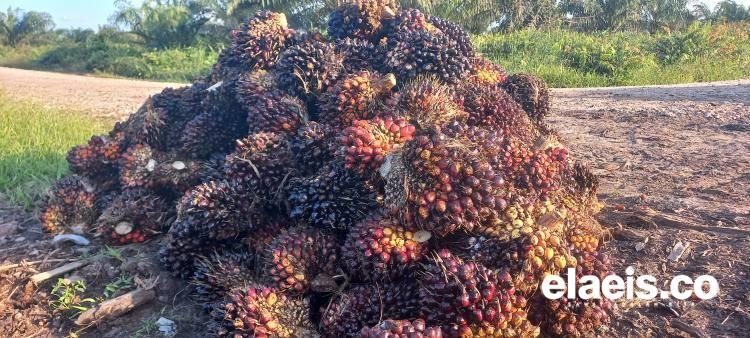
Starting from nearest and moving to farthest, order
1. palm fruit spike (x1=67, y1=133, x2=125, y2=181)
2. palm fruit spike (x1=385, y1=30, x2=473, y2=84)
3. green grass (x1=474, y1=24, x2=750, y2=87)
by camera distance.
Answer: palm fruit spike (x1=385, y1=30, x2=473, y2=84)
palm fruit spike (x1=67, y1=133, x2=125, y2=181)
green grass (x1=474, y1=24, x2=750, y2=87)

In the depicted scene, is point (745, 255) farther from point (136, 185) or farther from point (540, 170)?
point (136, 185)

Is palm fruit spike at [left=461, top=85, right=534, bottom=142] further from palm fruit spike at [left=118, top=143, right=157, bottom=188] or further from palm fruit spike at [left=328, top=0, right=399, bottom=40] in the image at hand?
palm fruit spike at [left=118, top=143, right=157, bottom=188]

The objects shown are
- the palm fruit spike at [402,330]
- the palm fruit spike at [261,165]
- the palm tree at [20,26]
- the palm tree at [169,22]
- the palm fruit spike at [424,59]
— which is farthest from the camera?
the palm tree at [20,26]

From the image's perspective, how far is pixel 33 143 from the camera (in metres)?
6.25

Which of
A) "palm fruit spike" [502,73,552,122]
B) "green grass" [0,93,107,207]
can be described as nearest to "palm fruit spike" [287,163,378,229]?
"palm fruit spike" [502,73,552,122]

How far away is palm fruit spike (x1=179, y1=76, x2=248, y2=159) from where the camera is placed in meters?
3.55

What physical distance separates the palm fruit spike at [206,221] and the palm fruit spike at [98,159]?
4.40ft

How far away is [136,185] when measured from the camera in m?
3.52

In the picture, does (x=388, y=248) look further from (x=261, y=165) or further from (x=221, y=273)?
(x=261, y=165)

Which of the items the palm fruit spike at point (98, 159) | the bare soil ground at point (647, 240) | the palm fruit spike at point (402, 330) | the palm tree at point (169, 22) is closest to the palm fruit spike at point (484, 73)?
the bare soil ground at point (647, 240)

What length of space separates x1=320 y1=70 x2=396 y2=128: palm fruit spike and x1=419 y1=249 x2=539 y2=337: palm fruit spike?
3.83 ft

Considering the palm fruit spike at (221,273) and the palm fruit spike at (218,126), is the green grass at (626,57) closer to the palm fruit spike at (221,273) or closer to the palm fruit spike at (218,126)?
the palm fruit spike at (218,126)

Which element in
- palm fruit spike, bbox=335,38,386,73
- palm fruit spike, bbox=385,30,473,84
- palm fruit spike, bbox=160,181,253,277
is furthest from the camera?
palm fruit spike, bbox=335,38,386,73

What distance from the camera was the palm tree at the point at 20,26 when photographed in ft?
86.5
